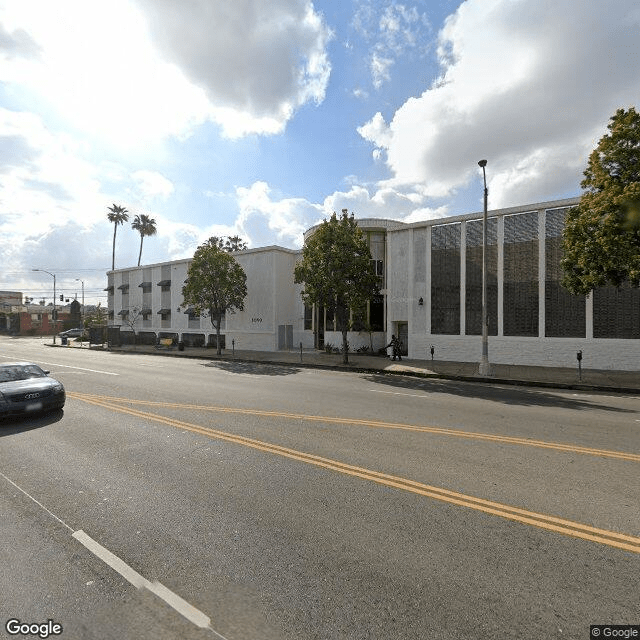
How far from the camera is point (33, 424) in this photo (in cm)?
850

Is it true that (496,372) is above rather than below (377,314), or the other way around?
below

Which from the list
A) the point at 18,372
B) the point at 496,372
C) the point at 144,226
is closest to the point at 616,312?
the point at 496,372

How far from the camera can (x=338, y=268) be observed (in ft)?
67.7

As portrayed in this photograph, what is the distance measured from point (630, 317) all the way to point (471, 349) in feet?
24.4

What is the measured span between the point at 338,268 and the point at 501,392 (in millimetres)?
10648

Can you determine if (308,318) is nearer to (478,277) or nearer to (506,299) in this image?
(478,277)

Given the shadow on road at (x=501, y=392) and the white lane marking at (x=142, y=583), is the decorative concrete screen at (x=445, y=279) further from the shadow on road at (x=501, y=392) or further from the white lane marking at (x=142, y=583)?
the white lane marking at (x=142, y=583)

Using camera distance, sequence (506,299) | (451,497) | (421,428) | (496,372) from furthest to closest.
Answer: (506,299), (496,372), (421,428), (451,497)

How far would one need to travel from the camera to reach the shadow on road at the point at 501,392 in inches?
435

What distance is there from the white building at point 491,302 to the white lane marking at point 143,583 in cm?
1865

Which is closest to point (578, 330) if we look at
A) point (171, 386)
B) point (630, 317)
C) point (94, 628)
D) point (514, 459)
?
point (630, 317)

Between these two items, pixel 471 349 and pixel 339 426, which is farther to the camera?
pixel 471 349

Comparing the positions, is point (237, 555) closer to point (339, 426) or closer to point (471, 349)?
point (339, 426)

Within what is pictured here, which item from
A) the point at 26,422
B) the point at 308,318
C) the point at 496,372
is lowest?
the point at 26,422
